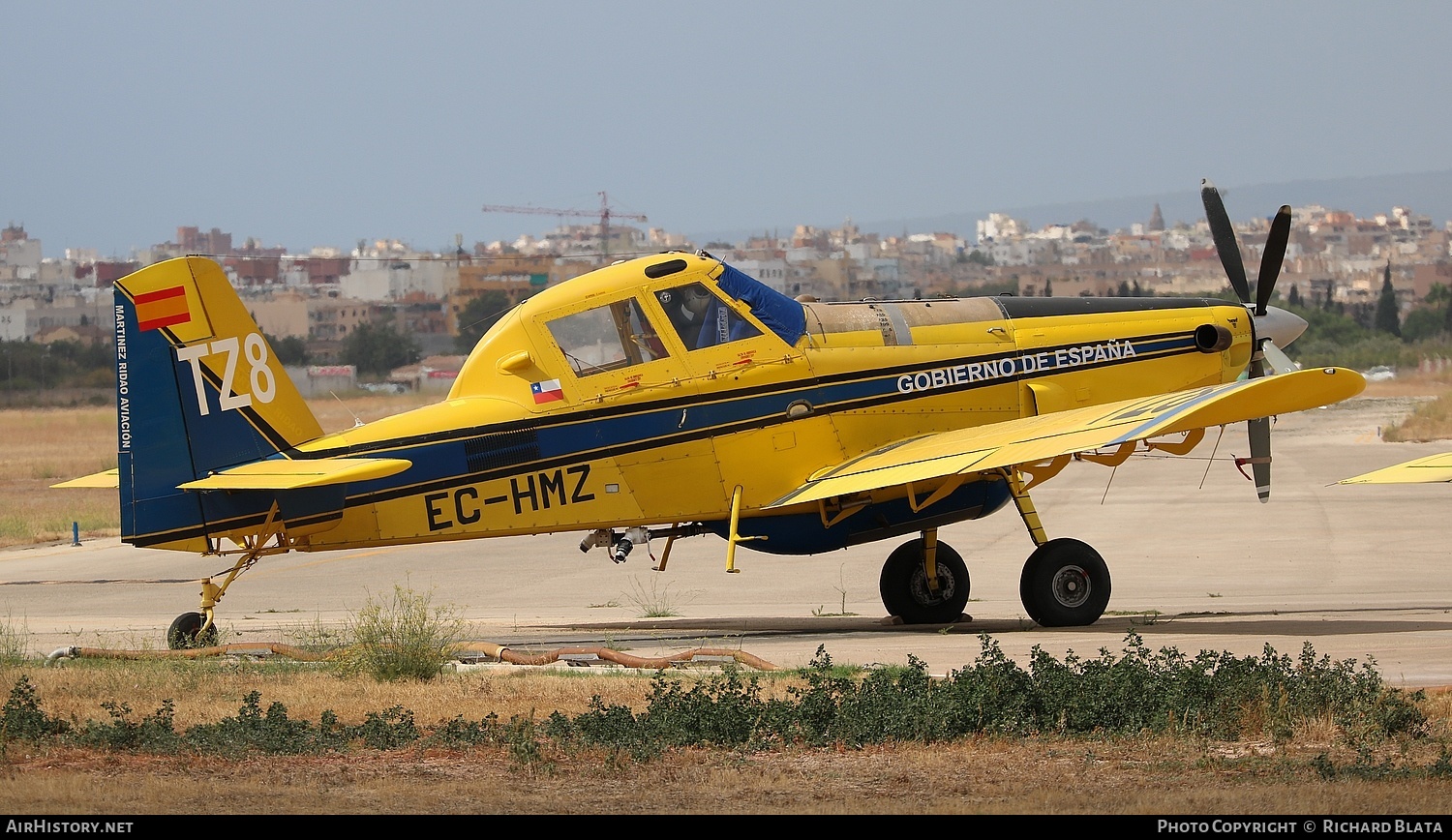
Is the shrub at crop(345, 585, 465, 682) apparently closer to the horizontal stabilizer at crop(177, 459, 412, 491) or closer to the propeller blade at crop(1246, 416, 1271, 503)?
the horizontal stabilizer at crop(177, 459, 412, 491)

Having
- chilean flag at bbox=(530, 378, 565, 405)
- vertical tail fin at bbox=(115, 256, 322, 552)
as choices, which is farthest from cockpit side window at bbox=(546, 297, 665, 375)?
vertical tail fin at bbox=(115, 256, 322, 552)

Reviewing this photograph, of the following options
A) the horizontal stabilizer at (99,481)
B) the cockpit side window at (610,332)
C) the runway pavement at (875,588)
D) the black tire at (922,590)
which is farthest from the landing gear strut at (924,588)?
the horizontal stabilizer at (99,481)

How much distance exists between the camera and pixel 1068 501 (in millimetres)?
31375

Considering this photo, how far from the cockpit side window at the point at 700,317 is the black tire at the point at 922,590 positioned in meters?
2.71

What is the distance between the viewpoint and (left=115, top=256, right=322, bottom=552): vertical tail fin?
528 inches

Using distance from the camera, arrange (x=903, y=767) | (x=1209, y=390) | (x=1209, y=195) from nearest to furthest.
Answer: (x=903, y=767) → (x=1209, y=390) → (x=1209, y=195)

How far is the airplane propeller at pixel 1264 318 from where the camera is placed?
48.9 feet

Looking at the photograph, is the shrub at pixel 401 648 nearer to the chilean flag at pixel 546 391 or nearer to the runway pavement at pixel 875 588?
the runway pavement at pixel 875 588

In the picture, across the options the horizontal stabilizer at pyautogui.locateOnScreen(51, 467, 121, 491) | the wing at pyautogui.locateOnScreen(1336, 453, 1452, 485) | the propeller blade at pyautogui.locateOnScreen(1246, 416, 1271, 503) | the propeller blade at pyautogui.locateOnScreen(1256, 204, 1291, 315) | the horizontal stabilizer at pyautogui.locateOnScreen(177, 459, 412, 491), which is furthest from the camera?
the propeller blade at pyautogui.locateOnScreen(1256, 204, 1291, 315)

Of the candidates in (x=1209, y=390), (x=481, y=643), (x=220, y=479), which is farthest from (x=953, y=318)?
(x=220, y=479)

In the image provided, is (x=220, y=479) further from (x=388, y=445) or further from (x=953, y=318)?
(x=953, y=318)

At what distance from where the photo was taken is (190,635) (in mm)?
13797

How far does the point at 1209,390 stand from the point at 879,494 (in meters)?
3.06
